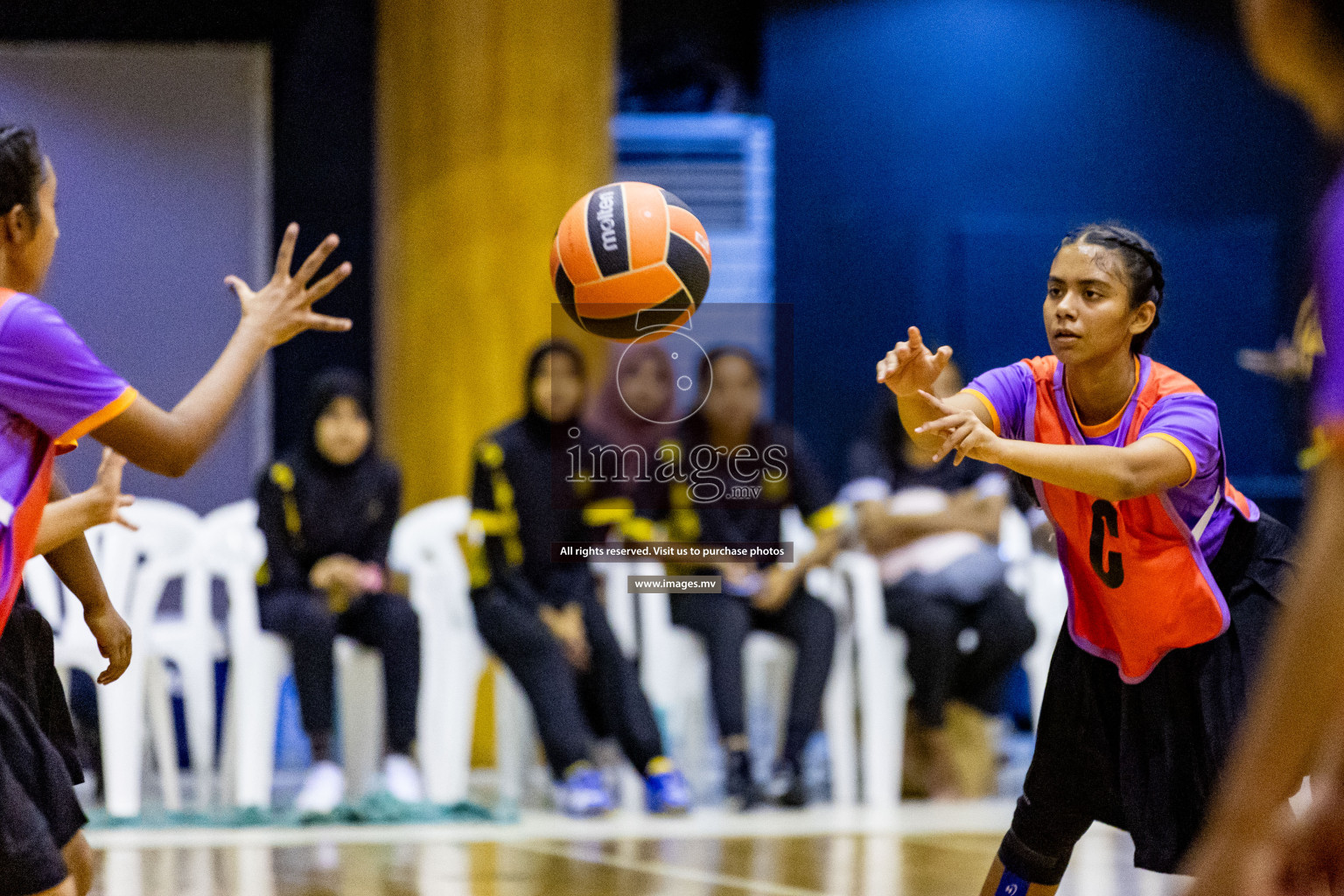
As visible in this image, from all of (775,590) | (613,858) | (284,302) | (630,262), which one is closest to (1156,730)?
(630,262)

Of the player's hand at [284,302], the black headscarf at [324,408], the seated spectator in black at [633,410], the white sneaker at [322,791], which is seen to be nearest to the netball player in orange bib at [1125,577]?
the player's hand at [284,302]

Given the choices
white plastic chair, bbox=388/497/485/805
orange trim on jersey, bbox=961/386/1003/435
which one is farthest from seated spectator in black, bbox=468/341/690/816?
orange trim on jersey, bbox=961/386/1003/435

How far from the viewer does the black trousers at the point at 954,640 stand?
512 cm

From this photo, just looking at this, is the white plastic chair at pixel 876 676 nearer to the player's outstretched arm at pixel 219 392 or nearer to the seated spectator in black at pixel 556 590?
the seated spectator in black at pixel 556 590

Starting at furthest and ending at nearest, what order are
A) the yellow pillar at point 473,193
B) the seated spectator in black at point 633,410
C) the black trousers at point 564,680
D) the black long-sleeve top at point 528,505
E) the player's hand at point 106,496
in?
the yellow pillar at point 473,193 → the black long-sleeve top at point 528,505 → the black trousers at point 564,680 → the seated spectator in black at point 633,410 → the player's hand at point 106,496

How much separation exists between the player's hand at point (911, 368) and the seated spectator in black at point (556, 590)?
8.38 feet

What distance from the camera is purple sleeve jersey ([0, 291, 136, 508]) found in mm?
1993

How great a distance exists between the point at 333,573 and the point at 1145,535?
10.4 ft

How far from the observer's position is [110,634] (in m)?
2.49

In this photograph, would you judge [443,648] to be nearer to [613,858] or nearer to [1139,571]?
[613,858]

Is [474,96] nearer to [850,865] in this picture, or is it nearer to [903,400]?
[850,865]

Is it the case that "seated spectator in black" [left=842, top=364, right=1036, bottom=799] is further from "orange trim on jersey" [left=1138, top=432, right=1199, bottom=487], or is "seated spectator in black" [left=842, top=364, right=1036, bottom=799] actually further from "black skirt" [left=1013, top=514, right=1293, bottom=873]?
"orange trim on jersey" [left=1138, top=432, right=1199, bottom=487]

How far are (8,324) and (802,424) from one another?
5.25m

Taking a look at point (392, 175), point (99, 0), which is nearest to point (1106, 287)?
point (392, 175)
